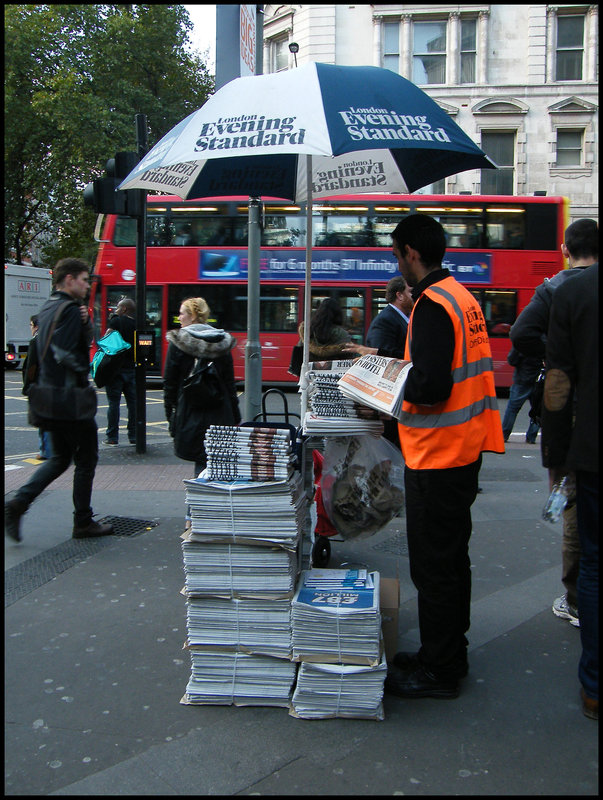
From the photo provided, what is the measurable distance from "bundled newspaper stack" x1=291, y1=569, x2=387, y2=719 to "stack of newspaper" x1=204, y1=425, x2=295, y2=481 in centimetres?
58

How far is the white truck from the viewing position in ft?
80.0

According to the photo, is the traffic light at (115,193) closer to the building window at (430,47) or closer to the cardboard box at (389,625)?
the cardboard box at (389,625)

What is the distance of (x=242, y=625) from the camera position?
3164 mm

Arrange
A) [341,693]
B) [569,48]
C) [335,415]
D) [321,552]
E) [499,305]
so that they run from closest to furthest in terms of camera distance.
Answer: [341,693] → [335,415] → [321,552] → [499,305] → [569,48]

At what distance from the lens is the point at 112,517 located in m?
5.92

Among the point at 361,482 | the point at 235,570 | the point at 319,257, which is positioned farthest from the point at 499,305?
the point at 235,570

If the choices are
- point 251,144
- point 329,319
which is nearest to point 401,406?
point 251,144

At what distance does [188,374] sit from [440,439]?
106 inches

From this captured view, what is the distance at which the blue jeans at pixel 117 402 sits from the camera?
361 inches

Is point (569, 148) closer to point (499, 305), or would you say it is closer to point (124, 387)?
point (499, 305)

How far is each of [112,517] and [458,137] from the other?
397cm

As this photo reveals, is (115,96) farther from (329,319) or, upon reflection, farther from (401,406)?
(401,406)

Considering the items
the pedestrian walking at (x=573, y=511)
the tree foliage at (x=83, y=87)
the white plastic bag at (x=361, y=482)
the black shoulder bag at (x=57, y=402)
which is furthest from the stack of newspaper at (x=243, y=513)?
the tree foliage at (x=83, y=87)

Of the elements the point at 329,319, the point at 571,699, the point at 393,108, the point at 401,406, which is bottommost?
the point at 571,699
